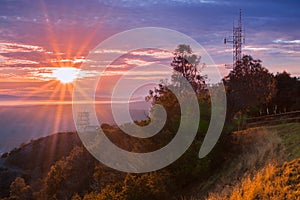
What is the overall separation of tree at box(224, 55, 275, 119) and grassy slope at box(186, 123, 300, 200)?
640 centimetres

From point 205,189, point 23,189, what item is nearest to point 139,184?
point 205,189

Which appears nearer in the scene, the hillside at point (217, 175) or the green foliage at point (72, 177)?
the hillside at point (217, 175)

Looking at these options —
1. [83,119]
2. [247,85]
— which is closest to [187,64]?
[247,85]

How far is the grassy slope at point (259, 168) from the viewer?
50.9 feet

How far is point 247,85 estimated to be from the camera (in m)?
42.9

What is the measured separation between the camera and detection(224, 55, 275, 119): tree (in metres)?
42.0

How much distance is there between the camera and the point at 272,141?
28.7m

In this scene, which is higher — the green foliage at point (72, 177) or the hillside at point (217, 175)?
the hillside at point (217, 175)

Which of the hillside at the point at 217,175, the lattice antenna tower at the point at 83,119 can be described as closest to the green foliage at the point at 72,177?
the hillside at the point at 217,175

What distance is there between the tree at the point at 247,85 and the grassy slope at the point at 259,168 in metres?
6.40

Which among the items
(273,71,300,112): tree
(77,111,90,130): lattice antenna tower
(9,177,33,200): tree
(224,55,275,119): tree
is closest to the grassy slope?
(224,55,275,119): tree

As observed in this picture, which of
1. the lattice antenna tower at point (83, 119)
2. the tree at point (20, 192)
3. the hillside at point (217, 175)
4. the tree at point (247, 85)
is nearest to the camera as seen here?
the hillside at point (217, 175)

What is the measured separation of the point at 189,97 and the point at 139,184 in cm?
1517

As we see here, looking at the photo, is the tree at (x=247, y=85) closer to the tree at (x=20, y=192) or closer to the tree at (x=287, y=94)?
the tree at (x=287, y=94)
